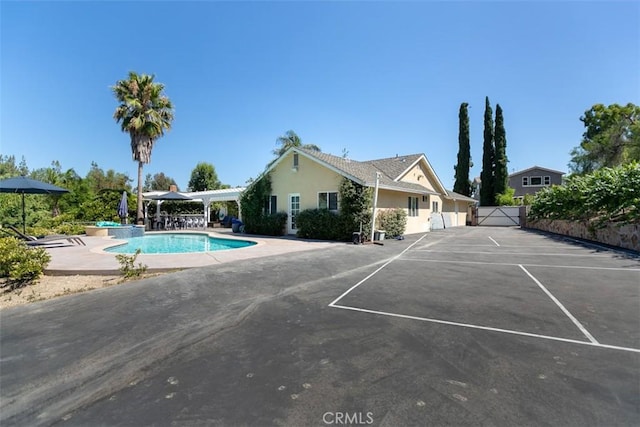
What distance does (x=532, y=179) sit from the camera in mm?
49688

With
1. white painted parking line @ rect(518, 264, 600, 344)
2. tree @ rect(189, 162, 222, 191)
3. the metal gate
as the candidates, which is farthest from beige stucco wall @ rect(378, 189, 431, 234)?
tree @ rect(189, 162, 222, 191)

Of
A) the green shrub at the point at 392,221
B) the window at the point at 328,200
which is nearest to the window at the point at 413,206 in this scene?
the green shrub at the point at 392,221

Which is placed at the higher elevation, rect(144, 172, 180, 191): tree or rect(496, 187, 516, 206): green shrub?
rect(144, 172, 180, 191): tree

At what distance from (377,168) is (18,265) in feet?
71.4

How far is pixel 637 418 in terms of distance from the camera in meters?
2.46

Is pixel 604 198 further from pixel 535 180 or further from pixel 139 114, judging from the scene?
pixel 535 180

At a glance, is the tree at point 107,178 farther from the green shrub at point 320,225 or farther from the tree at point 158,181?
the green shrub at point 320,225

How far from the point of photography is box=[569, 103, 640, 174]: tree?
2913cm

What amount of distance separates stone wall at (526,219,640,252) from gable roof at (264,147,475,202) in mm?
9288

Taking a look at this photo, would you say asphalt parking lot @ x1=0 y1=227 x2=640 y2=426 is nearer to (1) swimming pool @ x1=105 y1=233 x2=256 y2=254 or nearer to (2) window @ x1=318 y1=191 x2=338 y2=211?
(1) swimming pool @ x1=105 y1=233 x2=256 y2=254

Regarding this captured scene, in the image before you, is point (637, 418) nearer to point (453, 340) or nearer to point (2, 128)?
point (453, 340)

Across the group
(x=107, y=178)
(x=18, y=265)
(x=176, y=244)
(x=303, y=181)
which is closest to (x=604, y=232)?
(x=303, y=181)

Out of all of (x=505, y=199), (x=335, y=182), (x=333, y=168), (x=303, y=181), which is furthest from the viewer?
(x=505, y=199)

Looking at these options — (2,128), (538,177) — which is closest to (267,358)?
(2,128)
